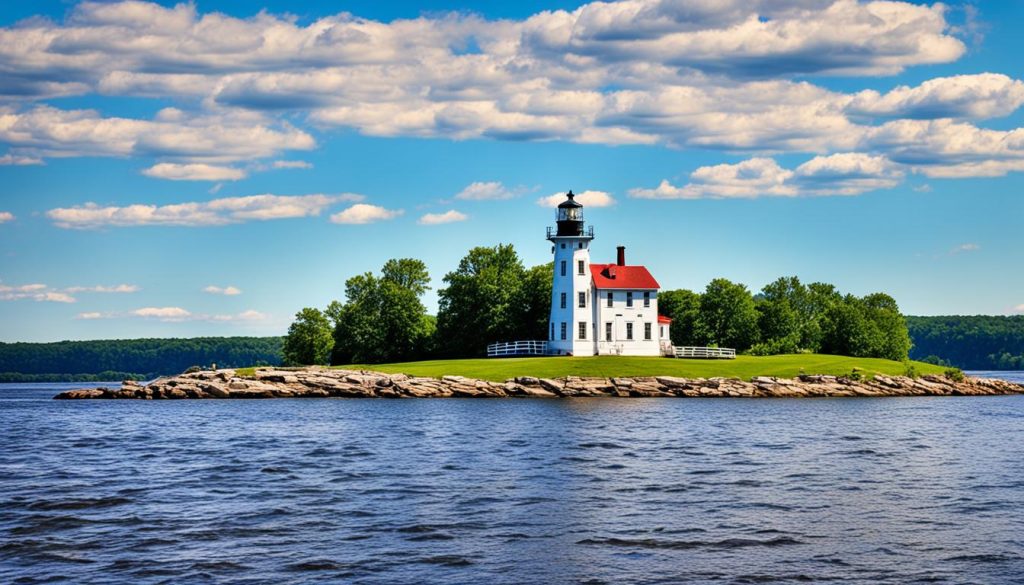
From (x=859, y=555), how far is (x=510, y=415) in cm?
4010

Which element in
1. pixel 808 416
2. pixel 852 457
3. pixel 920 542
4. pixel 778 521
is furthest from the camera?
pixel 808 416

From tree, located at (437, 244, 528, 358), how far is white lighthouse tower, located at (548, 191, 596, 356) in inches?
303

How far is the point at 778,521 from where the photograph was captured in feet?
88.2

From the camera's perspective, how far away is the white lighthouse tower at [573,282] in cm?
9425

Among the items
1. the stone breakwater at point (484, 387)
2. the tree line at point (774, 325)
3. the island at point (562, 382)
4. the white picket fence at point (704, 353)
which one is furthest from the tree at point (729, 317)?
the stone breakwater at point (484, 387)

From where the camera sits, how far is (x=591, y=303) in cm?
9512

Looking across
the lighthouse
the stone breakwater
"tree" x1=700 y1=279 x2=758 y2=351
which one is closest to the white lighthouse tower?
the lighthouse

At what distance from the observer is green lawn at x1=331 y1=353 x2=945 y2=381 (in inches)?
3322

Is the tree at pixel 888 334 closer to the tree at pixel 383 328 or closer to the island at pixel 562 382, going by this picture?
the island at pixel 562 382

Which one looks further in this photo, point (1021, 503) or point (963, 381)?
point (963, 381)

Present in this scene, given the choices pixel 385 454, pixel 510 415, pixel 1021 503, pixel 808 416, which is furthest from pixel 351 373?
pixel 1021 503

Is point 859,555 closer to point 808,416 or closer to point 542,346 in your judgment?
point 808,416

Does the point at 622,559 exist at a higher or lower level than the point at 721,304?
lower

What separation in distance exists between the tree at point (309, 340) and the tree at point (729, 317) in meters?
37.0
